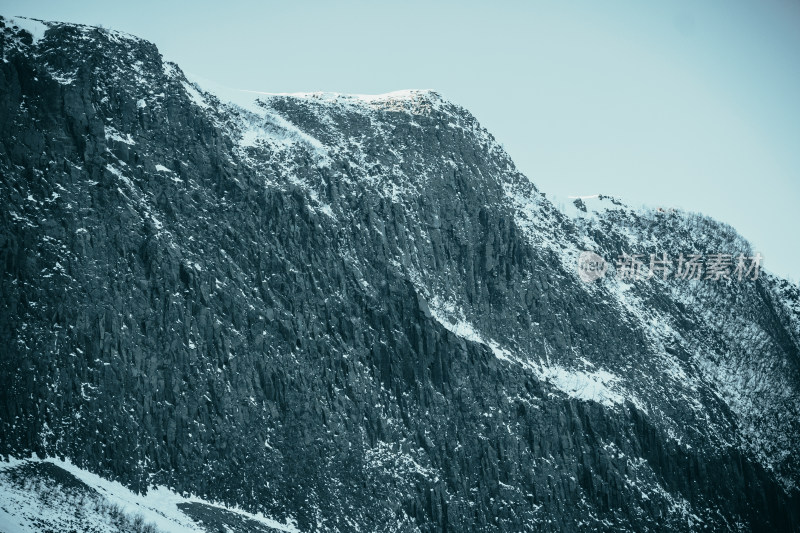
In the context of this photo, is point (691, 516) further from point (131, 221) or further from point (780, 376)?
point (131, 221)

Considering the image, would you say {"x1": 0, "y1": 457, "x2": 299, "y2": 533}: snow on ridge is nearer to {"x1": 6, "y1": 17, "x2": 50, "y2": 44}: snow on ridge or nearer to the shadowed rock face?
the shadowed rock face

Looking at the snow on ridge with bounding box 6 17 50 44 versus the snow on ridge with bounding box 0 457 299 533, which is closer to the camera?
the snow on ridge with bounding box 0 457 299 533

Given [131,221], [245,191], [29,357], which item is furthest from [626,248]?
[29,357]

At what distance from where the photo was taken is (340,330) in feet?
406

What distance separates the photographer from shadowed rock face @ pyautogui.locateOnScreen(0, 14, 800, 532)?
107250 mm

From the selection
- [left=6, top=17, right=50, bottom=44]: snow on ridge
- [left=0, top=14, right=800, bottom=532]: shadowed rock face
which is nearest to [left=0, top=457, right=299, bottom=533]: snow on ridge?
[left=0, top=14, right=800, bottom=532]: shadowed rock face

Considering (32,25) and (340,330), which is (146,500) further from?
(32,25)

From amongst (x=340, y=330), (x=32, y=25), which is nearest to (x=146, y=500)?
(x=340, y=330)

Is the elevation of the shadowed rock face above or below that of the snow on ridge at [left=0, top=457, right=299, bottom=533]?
above

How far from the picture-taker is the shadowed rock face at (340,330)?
107 meters

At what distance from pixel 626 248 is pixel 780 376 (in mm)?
28688

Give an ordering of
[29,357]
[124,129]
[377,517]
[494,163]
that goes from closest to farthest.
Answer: [29,357] → [377,517] → [124,129] → [494,163]

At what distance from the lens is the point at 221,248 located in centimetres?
12044

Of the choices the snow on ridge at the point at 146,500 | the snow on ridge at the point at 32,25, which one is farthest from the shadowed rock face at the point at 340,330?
the snow on ridge at the point at 146,500
